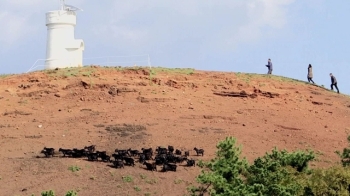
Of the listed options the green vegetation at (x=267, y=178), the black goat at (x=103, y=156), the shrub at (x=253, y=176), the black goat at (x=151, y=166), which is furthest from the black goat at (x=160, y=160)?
the green vegetation at (x=267, y=178)

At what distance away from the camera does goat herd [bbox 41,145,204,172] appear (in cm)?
3334

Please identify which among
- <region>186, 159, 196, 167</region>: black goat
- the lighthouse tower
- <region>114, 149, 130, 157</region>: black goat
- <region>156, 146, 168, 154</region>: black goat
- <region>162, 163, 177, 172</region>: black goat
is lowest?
<region>162, 163, 177, 172</region>: black goat

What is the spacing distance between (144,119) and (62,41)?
337 inches

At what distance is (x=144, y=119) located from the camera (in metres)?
39.0

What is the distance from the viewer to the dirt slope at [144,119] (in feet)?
107

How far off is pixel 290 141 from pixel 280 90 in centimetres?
585

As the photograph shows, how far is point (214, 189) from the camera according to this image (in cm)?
2683

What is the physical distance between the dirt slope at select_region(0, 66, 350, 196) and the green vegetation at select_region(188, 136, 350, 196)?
4624 millimetres

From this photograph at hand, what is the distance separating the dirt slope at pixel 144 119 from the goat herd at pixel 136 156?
0.29 m

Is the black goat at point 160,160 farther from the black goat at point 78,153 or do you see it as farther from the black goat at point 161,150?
the black goat at point 78,153

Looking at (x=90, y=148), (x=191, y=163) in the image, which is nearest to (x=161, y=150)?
(x=191, y=163)

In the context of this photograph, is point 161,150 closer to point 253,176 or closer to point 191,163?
point 191,163

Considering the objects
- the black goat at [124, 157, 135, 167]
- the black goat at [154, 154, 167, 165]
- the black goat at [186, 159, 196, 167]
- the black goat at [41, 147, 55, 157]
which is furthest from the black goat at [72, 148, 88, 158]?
the black goat at [186, 159, 196, 167]

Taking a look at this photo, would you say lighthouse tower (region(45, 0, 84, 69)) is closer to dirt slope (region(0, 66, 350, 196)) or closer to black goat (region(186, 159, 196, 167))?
dirt slope (region(0, 66, 350, 196))
